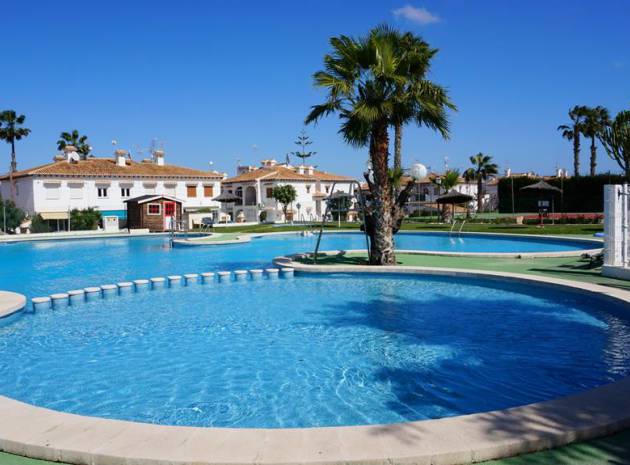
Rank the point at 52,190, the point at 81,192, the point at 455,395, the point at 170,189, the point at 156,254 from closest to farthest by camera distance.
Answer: the point at 455,395 < the point at 156,254 < the point at 52,190 < the point at 81,192 < the point at 170,189

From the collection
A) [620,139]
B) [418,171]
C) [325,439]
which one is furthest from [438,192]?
[325,439]

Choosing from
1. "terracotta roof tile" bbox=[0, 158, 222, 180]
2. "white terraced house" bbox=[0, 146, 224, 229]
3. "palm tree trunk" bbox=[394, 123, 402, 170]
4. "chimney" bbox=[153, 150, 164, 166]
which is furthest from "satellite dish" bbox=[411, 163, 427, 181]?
"chimney" bbox=[153, 150, 164, 166]

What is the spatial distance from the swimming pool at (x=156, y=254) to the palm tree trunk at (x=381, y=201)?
514cm

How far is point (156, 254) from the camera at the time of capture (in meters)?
25.1

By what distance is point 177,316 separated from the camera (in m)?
11.5

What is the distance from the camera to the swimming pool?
58.5 feet

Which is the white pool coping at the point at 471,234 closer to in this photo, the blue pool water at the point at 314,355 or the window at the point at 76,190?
the blue pool water at the point at 314,355

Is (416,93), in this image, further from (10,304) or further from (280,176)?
(280,176)

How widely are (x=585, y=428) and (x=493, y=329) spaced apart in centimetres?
540

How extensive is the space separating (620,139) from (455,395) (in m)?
11.9

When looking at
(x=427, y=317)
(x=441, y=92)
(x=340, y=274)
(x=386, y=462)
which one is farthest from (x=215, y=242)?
(x=386, y=462)

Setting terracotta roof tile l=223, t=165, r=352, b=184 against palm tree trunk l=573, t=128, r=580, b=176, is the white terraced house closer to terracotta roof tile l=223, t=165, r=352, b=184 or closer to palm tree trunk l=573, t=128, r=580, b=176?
terracotta roof tile l=223, t=165, r=352, b=184

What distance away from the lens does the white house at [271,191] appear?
5716 cm

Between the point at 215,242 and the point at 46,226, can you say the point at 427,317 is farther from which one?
the point at 46,226
